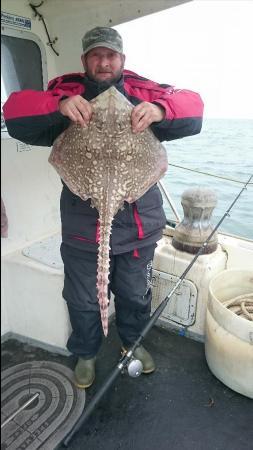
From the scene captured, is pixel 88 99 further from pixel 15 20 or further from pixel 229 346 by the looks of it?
pixel 229 346

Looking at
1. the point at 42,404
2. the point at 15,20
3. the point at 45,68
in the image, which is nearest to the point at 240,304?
the point at 42,404

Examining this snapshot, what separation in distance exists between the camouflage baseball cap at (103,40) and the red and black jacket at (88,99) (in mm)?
184

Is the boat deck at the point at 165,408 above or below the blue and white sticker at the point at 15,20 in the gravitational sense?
below

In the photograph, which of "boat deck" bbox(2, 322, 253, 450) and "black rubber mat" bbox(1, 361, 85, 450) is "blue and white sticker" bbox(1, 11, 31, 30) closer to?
"boat deck" bbox(2, 322, 253, 450)

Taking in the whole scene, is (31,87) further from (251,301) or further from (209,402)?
(209,402)

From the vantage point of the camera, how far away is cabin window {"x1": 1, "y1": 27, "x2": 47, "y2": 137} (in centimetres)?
301

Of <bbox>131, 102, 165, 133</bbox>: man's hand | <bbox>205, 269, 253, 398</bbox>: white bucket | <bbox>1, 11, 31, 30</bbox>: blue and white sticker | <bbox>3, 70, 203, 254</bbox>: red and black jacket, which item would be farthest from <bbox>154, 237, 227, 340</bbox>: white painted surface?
<bbox>1, 11, 31, 30</bbox>: blue and white sticker

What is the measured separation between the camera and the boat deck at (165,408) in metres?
2.39

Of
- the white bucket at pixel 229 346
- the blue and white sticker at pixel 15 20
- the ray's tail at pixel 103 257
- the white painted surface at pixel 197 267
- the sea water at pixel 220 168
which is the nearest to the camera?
the ray's tail at pixel 103 257

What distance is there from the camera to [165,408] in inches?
104

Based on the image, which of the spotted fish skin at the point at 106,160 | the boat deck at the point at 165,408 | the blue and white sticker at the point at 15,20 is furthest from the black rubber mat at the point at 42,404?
the blue and white sticker at the point at 15,20

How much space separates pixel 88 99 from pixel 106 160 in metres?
0.57

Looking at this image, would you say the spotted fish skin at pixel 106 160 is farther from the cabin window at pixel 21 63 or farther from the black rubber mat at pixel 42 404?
the cabin window at pixel 21 63

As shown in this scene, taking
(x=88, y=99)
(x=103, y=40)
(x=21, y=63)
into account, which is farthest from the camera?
(x=21, y=63)
